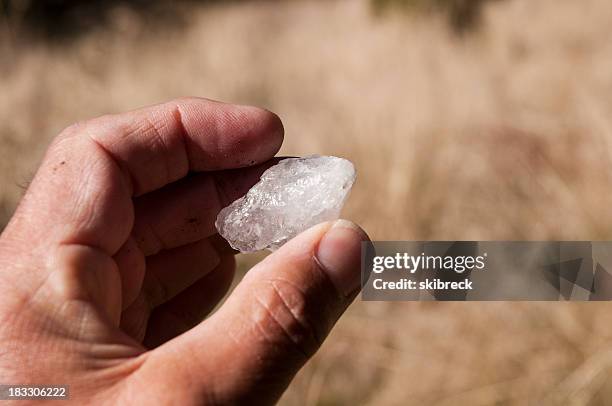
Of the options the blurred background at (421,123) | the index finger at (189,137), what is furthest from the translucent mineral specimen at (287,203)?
the blurred background at (421,123)

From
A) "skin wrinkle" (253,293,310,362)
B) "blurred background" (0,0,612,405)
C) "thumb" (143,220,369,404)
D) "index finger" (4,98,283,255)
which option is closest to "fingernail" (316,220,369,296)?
"thumb" (143,220,369,404)

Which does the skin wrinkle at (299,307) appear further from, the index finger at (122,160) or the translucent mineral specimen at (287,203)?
the index finger at (122,160)

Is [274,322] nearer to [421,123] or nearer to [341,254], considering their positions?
[341,254]

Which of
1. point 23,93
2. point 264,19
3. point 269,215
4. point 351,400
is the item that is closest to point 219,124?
point 269,215

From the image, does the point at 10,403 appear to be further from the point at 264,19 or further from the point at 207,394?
the point at 264,19

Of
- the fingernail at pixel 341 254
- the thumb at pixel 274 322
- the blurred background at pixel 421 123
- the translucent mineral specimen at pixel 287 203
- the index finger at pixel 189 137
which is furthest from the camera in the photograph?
the blurred background at pixel 421 123

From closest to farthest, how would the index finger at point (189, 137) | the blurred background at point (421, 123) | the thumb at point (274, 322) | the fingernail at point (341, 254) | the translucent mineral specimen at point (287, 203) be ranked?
the thumb at point (274, 322)
the fingernail at point (341, 254)
the translucent mineral specimen at point (287, 203)
the index finger at point (189, 137)
the blurred background at point (421, 123)

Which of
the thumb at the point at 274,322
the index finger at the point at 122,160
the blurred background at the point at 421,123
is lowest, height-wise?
the blurred background at the point at 421,123

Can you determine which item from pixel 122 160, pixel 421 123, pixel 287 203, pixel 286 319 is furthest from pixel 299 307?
pixel 421 123
